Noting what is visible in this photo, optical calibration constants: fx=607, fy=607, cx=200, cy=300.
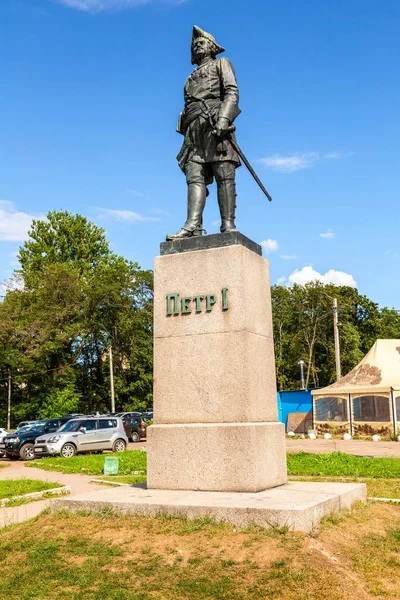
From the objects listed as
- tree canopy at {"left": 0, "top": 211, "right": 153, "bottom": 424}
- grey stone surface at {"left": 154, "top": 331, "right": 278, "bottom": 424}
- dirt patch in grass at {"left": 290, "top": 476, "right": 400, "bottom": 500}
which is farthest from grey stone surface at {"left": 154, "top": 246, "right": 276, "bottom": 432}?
tree canopy at {"left": 0, "top": 211, "right": 153, "bottom": 424}

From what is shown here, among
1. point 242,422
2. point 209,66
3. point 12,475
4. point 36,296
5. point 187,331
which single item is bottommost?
→ point 12,475

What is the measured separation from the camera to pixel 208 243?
8.05m

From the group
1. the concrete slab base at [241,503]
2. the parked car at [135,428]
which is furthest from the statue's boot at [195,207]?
the parked car at [135,428]

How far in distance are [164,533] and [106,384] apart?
158 feet

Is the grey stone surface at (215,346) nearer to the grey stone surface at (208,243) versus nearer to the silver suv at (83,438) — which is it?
the grey stone surface at (208,243)

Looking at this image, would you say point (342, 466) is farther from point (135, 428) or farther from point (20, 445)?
point (135, 428)

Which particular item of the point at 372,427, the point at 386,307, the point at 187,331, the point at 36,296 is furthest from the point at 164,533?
the point at 386,307

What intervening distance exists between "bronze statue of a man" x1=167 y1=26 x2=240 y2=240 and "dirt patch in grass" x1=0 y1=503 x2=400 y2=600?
4.05 metres

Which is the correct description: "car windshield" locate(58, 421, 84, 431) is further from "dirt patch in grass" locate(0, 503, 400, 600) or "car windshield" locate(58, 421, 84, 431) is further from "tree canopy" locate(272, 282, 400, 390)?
"tree canopy" locate(272, 282, 400, 390)

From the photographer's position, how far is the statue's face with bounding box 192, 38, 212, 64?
28.8ft

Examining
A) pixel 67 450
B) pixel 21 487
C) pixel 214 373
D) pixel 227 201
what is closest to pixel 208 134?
pixel 227 201

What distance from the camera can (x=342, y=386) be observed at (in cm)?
2842

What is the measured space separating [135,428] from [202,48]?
25.5 m

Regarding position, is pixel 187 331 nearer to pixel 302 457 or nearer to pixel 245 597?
pixel 245 597
